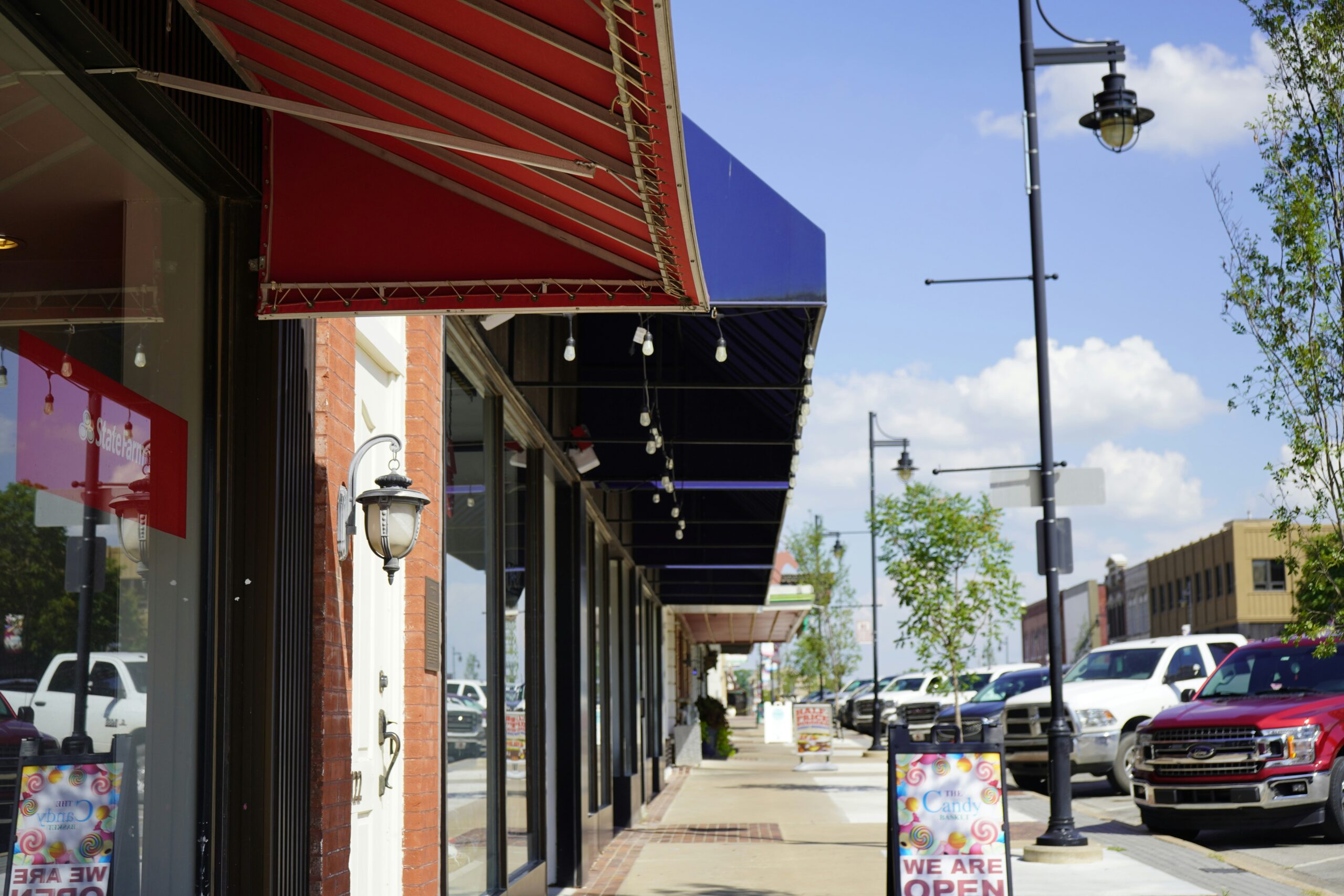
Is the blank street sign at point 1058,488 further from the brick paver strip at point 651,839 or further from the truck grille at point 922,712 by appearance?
the truck grille at point 922,712

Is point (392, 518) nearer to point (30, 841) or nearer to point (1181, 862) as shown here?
point (30, 841)

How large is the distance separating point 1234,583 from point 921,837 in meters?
62.4

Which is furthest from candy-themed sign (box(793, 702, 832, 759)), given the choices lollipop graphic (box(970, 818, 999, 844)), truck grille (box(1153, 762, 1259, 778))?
lollipop graphic (box(970, 818, 999, 844))

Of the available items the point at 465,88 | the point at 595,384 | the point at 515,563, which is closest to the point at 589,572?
the point at 515,563

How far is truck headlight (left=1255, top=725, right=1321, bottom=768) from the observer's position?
1262cm

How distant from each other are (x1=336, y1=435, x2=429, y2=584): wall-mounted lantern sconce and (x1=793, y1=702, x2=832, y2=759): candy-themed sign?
2386 centimetres

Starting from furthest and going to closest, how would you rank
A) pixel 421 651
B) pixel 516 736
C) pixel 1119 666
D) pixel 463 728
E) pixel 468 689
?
pixel 1119 666, pixel 516 736, pixel 468 689, pixel 463 728, pixel 421 651

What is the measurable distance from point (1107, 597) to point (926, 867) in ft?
288

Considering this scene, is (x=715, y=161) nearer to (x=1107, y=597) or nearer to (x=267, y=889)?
(x=267, y=889)

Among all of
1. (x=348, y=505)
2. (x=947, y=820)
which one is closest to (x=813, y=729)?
(x=947, y=820)

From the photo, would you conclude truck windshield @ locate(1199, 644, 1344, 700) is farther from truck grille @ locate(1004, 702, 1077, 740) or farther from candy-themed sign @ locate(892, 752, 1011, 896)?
candy-themed sign @ locate(892, 752, 1011, 896)

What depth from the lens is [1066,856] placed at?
464 inches

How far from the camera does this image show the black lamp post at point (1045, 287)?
40.3ft

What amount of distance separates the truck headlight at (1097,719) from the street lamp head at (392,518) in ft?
49.5
